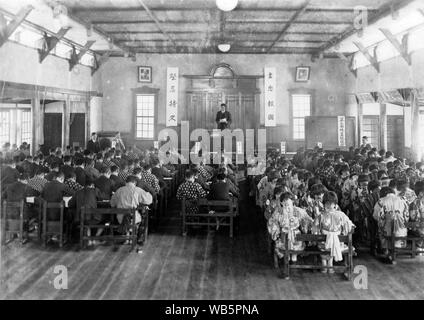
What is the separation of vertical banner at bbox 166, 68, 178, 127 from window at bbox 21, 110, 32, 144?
474 centimetres

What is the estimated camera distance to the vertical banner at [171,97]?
15570mm

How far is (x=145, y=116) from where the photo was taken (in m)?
16.8

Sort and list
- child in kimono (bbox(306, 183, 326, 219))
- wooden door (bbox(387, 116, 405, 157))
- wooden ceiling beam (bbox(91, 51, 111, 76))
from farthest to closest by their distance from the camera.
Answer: wooden ceiling beam (bbox(91, 51, 111, 76)) → wooden door (bbox(387, 116, 405, 157)) → child in kimono (bbox(306, 183, 326, 219))

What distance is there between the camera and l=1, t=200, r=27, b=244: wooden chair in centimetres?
630

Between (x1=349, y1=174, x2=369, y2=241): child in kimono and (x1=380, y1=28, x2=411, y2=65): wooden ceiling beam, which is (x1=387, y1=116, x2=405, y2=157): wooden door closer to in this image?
(x1=380, y1=28, x2=411, y2=65): wooden ceiling beam

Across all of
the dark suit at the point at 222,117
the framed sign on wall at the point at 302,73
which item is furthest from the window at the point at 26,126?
the framed sign on wall at the point at 302,73

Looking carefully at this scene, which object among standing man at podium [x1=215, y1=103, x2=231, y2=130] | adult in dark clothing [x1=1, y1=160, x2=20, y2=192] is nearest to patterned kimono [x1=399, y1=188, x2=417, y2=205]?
adult in dark clothing [x1=1, y1=160, x2=20, y2=192]

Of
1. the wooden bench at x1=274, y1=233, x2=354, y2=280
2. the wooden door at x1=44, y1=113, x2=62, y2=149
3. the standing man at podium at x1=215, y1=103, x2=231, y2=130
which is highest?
the standing man at podium at x1=215, y1=103, x2=231, y2=130

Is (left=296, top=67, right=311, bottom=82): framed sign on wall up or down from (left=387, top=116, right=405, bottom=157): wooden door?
up

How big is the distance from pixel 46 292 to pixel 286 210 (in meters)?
3.01

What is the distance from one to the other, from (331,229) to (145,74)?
1284cm

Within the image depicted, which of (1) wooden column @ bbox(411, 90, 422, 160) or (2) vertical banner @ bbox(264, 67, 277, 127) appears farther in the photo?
(2) vertical banner @ bbox(264, 67, 277, 127)

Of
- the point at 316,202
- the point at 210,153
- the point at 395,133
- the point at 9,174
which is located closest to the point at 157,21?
the point at 210,153
